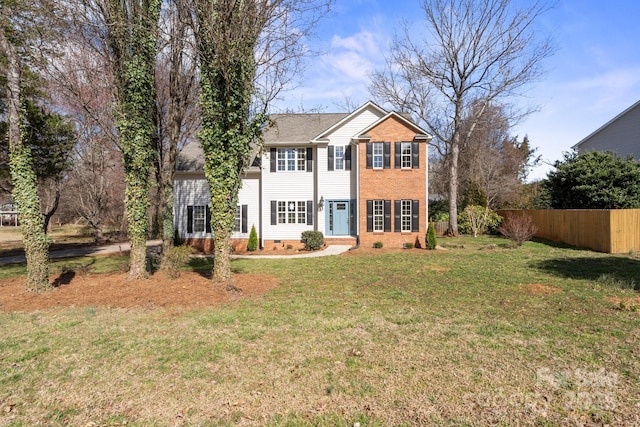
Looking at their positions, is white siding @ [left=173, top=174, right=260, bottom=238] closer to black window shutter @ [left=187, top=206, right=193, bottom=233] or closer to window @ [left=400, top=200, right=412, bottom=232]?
black window shutter @ [left=187, top=206, right=193, bottom=233]

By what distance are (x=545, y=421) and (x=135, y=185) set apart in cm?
970

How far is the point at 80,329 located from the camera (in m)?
5.85

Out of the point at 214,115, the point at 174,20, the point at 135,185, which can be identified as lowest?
the point at 135,185

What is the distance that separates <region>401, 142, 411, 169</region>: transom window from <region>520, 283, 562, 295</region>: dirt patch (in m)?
10.1

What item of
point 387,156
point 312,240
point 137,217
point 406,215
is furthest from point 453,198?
point 137,217

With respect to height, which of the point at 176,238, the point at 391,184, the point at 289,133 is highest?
the point at 289,133

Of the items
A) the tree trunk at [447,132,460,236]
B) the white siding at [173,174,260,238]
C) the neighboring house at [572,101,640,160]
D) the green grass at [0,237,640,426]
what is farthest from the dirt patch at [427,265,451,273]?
the neighboring house at [572,101,640,160]

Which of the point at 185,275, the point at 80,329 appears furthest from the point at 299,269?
the point at 80,329

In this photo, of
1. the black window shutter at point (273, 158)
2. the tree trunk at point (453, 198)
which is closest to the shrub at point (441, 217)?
the tree trunk at point (453, 198)

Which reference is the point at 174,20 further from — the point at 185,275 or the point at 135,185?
the point at 185,275

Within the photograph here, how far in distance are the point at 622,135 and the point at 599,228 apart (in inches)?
506

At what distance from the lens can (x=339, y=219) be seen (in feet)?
61.4

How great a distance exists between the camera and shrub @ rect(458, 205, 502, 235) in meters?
23.3

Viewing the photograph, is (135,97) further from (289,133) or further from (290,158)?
(289,133)
